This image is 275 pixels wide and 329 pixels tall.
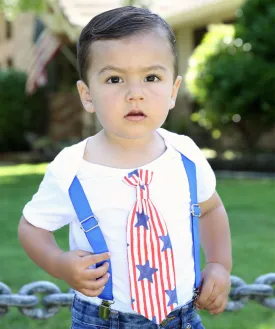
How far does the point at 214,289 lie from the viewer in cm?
232

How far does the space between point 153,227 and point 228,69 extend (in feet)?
32.4

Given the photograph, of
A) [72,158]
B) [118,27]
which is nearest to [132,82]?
[118,27]

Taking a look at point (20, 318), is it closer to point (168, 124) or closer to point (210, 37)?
point (210, 37)

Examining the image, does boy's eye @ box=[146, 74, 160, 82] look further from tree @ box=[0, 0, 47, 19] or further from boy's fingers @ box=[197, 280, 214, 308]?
tree @ box=[0, 0, 47, 19]

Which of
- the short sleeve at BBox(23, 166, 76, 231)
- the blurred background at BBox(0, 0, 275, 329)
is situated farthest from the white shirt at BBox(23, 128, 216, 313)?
the blurred background at BBox(0, 0, 275, 329)

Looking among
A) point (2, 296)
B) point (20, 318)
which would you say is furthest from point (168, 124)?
point (2, 296)

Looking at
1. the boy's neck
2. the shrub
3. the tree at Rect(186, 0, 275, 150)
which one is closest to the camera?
the boy's neck

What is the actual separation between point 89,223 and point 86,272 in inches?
6.0

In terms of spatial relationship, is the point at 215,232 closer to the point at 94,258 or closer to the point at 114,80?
the point at 94,258

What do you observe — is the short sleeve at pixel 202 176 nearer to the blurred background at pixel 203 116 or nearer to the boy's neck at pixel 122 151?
the boy's neck at pixel 122 151

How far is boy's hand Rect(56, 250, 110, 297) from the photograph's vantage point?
6.86 feet

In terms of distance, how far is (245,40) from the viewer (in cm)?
1188

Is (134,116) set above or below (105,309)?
above

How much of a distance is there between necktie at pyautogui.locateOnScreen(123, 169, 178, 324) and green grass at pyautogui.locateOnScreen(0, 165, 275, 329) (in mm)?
1516
